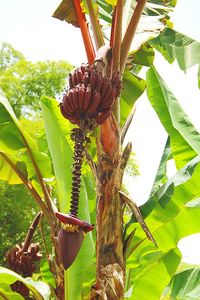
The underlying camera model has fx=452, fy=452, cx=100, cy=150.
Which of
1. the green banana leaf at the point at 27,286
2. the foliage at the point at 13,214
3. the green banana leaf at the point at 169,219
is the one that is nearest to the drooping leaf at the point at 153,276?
the green banana leaf at the point at 169,219

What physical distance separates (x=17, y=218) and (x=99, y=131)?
612 centimetres

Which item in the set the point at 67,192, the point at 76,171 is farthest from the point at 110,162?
the point at 76,171

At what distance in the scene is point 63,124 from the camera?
2607 millimetres

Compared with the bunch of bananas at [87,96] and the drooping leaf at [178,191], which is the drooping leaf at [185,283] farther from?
the bunch of bananas at [87,96]

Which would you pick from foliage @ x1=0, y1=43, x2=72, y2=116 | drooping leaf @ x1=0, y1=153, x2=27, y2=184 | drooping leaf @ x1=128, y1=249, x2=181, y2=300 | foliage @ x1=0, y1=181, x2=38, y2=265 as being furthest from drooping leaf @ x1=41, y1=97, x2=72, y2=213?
foliage @ x1=0, y1=43, x2=72, y2=116

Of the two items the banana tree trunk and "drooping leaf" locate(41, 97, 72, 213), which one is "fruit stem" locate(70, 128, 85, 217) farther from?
"drooping leaf" locate(41, 97, 72, 213)

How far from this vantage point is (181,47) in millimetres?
2717

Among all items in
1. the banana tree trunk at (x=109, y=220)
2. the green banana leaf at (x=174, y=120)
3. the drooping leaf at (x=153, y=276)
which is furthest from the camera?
the green banana leaf at (x=174, y=120)

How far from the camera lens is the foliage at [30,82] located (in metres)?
8.74

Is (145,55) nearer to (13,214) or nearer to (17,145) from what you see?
(17,145)

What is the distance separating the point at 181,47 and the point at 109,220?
1.38 metres

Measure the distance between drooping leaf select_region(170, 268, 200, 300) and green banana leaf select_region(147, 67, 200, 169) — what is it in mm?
647

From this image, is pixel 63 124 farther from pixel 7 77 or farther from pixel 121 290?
pixel 7 77

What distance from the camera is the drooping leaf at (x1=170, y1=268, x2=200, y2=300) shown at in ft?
8.30
